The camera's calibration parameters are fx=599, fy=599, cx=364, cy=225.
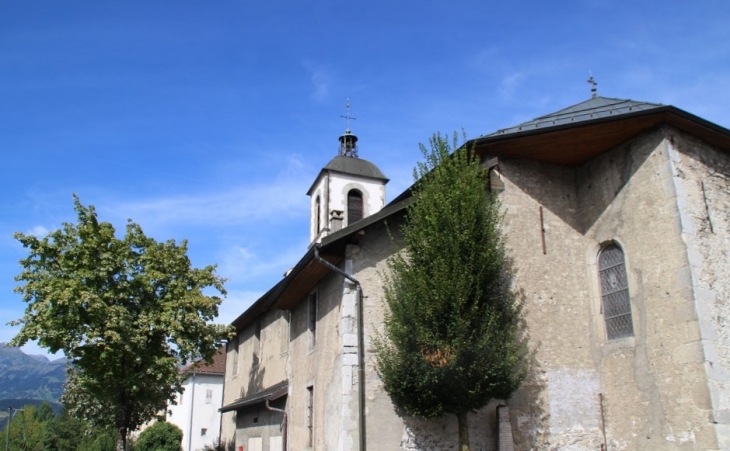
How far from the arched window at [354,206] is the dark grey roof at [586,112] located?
725 inches

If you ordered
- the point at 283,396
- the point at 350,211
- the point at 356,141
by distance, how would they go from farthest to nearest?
the point at 356,141 < the point at 350,211 < the point at 283,396

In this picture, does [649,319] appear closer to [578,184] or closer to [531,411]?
[531,411]

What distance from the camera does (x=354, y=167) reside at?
31.6m

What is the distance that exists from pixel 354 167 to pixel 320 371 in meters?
19.7

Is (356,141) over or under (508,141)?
over

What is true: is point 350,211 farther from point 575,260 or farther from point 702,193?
point 702,193

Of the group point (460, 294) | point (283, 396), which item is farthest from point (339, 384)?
point (283, 396)

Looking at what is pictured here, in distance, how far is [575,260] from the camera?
12.2 meters

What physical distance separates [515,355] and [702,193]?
4576 millimetres

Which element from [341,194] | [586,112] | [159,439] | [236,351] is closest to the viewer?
[586,112]

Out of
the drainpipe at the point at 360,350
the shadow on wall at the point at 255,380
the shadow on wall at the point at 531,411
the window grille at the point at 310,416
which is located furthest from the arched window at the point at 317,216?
the shadow on wall at the point at 531,411

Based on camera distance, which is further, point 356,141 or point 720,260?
point 356,141

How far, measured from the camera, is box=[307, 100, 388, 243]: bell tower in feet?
99.7

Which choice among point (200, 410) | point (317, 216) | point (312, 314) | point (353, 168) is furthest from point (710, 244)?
point (200, 410)
